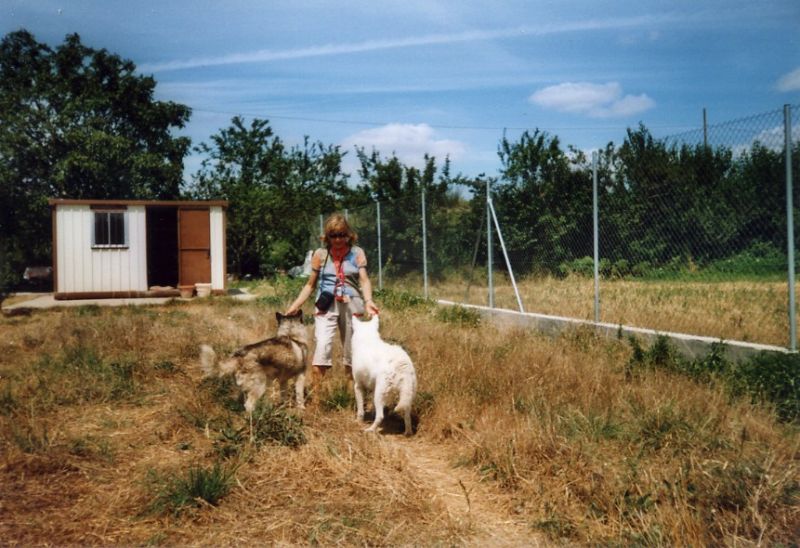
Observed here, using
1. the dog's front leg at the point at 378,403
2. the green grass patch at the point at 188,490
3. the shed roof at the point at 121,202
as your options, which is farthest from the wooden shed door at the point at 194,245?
the green grass patch at the point at 188,490

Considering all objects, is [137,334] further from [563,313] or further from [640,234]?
[640,234]

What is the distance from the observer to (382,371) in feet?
16.3

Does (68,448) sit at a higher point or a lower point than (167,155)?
lower

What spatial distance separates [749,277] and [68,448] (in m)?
6.83

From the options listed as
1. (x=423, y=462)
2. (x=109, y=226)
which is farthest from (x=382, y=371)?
(x=109, y=226)

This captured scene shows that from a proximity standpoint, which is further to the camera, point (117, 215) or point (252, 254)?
point (252, 254)

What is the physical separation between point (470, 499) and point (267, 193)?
2345cm

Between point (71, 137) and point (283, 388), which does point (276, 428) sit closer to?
point (283, 388)

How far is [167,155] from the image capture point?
3203 cm

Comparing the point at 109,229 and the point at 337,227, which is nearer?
the point at 337,227

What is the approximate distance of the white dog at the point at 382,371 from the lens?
495 centimetres

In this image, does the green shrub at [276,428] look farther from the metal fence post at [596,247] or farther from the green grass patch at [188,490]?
the metal fence post at [596,247]

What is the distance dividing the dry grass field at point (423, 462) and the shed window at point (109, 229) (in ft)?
42.1

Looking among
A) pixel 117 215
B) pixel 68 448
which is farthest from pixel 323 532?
pixel 117 215
